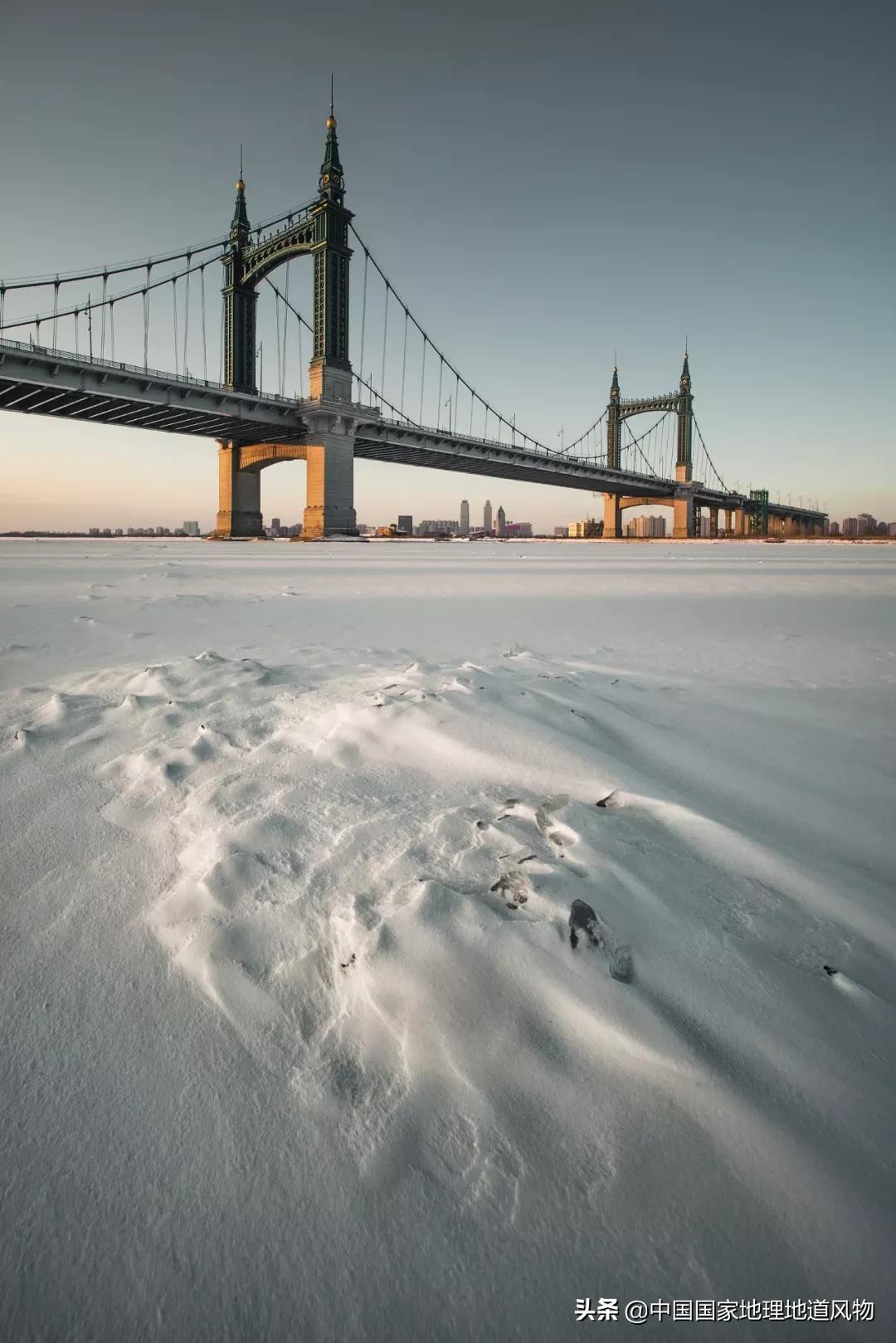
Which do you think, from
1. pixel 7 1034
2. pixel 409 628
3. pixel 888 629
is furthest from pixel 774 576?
pixel 7 1034

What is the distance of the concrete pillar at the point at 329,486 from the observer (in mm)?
29828

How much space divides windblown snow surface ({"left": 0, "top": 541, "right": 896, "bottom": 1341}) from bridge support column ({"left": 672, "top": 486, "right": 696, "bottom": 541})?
56.1m

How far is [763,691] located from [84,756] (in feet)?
8.07

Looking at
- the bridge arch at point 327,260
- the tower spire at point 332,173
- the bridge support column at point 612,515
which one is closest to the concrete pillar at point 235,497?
the bridge arch at point 327,260

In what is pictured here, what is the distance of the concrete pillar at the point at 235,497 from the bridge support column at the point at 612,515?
1189 inches

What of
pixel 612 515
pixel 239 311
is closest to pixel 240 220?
pixel 239 311

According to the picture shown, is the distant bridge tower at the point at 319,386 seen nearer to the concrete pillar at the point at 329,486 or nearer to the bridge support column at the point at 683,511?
the concrete pillar at the point at 329,486

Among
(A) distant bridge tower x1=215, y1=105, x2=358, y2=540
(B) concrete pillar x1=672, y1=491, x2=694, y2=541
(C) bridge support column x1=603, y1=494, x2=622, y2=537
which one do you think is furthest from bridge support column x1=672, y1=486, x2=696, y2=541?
(A) distant bridge tower x1=215, y1=105, x2=358, y2=540

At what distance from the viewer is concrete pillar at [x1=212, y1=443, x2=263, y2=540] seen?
3403 cm

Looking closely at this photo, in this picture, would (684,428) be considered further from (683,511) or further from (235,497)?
(235,497)

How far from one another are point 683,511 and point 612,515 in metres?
6.18

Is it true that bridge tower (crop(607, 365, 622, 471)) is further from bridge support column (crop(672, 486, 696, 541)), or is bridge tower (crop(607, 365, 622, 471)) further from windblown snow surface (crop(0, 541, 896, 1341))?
windblown snow surface (crop(0, 541, 896, 1341))

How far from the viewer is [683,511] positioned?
173 ft

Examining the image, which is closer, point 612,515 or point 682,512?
point 612,515
